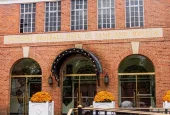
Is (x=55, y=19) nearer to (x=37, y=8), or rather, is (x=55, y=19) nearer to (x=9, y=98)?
(x=37, y=8)

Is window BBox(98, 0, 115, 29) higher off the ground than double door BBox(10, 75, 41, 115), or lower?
higher

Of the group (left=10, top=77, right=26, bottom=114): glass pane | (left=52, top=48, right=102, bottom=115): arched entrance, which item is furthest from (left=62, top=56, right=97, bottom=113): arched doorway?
(left=10, top=77, right=26, bottom=114): glass pane

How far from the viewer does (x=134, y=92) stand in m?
21.7

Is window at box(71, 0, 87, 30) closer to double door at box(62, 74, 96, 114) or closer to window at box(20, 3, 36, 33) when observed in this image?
window at box(20, 3, 36, 33)

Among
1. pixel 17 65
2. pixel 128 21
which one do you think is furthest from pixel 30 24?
pixel 128 21

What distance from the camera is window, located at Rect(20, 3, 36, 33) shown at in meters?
23.8

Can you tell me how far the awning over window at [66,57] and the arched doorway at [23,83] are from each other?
1482 mm

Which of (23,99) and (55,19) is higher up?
(55,19)

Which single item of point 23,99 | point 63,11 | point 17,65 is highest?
point 63,11

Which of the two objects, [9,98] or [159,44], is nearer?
[159,44]

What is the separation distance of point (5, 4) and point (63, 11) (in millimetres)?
4170

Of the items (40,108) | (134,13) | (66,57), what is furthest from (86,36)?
(40,108)

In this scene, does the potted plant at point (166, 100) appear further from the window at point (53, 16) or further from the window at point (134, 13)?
the window at point (53, 16)

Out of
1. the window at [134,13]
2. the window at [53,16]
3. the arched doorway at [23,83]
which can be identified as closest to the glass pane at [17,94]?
the arched doorway at [23,83]
